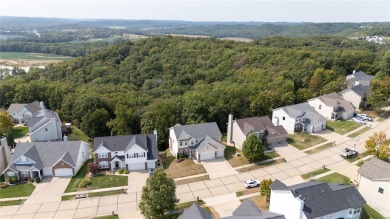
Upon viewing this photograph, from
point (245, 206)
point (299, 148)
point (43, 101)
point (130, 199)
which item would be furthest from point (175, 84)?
point (245, 206)

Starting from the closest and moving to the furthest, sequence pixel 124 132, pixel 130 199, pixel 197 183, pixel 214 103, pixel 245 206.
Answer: pixel 245 206 < pixel 130 199 < pixel 197 183 < pixel 124 132 < pixel 214 103

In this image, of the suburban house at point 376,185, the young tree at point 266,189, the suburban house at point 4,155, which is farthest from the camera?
the suburban house at point 4,155

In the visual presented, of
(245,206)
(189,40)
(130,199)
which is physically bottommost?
(130,199)

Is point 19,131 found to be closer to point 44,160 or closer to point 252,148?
point 44,160

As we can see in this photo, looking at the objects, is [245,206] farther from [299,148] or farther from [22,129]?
[22,129]

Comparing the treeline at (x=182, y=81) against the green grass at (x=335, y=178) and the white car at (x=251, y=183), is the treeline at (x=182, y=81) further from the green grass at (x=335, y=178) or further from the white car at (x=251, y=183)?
the green grass at (x=335, y=178)

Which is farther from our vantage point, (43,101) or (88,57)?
(88,57)

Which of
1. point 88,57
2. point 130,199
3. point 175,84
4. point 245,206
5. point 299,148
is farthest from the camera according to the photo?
point 88,57

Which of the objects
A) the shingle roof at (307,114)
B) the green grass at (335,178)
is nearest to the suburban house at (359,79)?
the shingle roof at (307,114)
